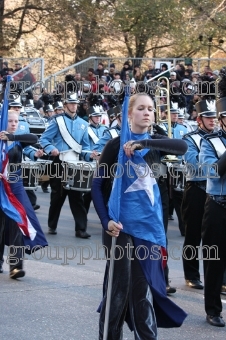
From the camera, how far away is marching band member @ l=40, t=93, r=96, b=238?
1200 centimetres

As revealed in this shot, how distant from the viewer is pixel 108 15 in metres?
36.8

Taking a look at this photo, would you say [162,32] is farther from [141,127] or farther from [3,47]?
[141,127]

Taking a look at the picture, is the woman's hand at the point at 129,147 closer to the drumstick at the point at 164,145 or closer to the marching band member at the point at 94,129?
the drumstick at the point at 164,145

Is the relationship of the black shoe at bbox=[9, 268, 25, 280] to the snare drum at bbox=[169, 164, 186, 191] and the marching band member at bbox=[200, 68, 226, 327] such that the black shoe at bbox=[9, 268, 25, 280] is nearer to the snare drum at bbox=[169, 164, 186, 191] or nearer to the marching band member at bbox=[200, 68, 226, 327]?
the marching band member at bbox=[200, 68, 226, 327]

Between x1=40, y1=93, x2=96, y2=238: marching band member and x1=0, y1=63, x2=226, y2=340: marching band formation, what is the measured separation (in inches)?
0.6

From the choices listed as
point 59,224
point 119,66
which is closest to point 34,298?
point 59,224

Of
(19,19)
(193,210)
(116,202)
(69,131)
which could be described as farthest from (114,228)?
(19,19)

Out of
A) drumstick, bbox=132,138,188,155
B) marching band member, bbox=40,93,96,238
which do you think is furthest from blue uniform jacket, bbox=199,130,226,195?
marching band member, bbox=40,93,96,238

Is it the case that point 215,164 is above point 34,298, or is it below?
above

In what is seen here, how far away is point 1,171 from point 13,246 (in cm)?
75

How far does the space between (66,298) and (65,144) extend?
15.7 feet

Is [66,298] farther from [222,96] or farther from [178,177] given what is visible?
[178,177]

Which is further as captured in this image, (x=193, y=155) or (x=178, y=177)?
(x=178, y=177)

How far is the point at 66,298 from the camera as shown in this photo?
7.58m
